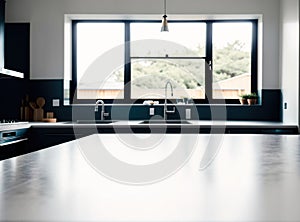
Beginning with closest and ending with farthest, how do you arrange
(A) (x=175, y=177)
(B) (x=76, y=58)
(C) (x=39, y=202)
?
(C) (x=39, y=202), (A) (x=175, y=177), (B) (x=76, y=58)

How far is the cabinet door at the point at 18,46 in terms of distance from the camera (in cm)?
484

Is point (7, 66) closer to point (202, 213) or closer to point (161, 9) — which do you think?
point (161, 9)

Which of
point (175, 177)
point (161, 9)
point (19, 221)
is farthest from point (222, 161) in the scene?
point (161, 9)

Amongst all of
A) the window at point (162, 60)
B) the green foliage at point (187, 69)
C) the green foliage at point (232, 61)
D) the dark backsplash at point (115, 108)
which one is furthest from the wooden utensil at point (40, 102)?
the green foliage at point (232, 61)

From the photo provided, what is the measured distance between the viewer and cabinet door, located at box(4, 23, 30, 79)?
4.84m

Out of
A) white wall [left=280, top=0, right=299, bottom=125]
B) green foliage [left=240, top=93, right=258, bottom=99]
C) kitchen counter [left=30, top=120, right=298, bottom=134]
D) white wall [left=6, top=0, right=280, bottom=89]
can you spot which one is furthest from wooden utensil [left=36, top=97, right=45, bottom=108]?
white wall [left=280, top=0, right=299, bottom=125]

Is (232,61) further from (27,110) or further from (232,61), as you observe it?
(27,110)

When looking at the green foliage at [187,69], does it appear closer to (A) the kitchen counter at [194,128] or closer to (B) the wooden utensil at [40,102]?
(B) the wooden utensil at [40,102]

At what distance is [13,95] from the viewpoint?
4.85 meters

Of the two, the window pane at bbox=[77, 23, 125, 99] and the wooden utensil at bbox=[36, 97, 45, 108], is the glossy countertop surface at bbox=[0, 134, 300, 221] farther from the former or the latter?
the window pane at bbox=[77, 23, 125, 99]

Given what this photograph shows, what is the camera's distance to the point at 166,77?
5.14m

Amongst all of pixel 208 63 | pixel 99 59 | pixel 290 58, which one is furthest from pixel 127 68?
pixel 290 58

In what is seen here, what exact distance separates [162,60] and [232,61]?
33.1 inches

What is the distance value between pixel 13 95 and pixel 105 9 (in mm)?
1441
